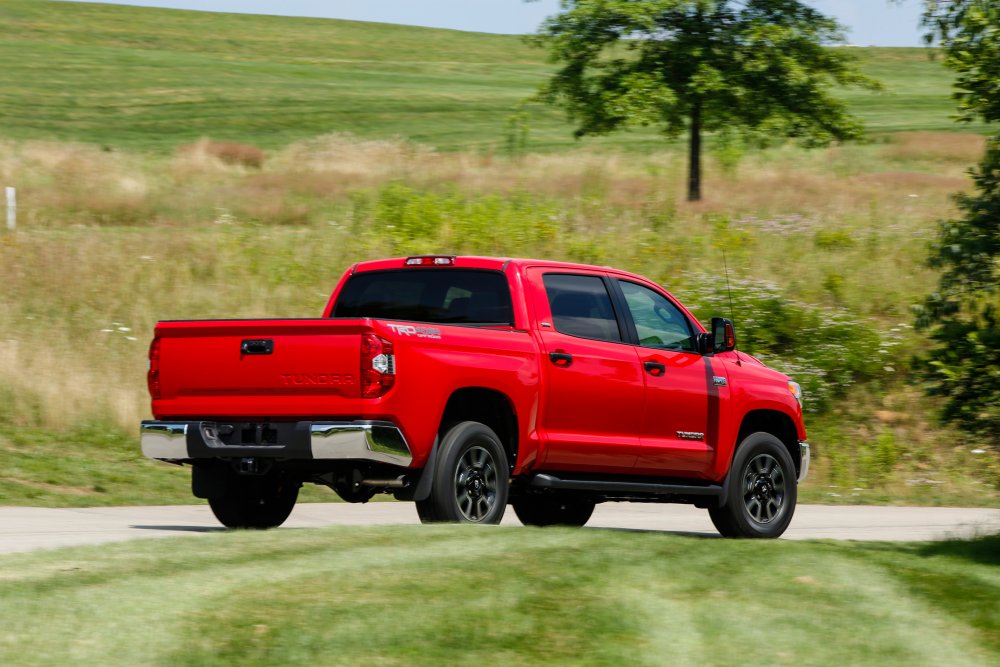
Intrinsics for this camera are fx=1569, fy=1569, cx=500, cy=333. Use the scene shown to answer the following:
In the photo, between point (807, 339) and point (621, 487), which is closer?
point (621, 487)

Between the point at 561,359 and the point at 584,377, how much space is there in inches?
10.4

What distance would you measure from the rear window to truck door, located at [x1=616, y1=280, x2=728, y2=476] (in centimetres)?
117

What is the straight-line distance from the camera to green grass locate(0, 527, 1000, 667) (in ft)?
20.4

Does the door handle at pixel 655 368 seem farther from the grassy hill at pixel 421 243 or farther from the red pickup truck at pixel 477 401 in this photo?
the grassy hill at pixel 421 243

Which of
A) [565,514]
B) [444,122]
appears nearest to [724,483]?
[565,514]

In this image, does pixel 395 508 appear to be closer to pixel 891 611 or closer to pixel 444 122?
pixel 891 611

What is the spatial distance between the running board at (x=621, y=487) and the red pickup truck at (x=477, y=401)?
15 millimetres

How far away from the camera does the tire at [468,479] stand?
32.0 feet

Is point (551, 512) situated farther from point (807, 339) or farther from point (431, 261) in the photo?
point (807, 339)

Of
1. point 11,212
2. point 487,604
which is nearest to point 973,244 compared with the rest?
point 487,604

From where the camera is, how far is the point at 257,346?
9.73 m

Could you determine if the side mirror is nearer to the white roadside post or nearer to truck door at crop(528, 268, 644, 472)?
truck door at crop(528, 268, 644, 472)

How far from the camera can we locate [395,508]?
48.6 ft

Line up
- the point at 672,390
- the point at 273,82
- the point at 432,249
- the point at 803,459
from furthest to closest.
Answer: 1. the point at 273,82
2. the point at 432,249
3. the point at 803,459
4. the point at 672,390
